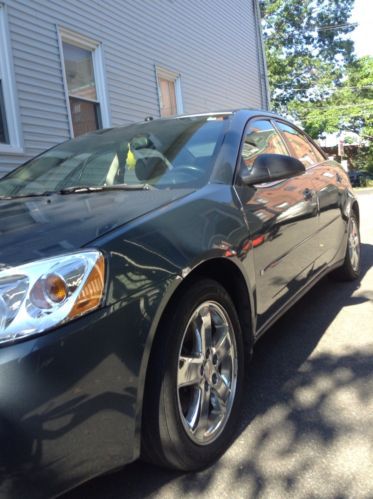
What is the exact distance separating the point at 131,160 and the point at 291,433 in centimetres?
173

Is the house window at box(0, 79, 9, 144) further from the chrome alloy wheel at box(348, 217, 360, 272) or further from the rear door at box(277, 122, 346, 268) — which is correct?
the chrome alloy wheel at box(348, 217, 360, 272)

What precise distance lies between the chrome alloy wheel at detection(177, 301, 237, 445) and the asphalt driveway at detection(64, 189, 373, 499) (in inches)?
7.2

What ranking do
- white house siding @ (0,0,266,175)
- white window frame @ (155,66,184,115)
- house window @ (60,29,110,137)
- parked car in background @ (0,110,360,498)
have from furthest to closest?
white window frame @ (155,66,184,115) → house window @ (60,29,110,137) → white house siding @ (0,0,266,175) → parked car in background @ (0,110,360,498)

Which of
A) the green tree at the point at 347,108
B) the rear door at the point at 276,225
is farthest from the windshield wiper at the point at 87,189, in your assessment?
the green tree at the point at 347,108

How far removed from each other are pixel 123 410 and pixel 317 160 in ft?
11.1

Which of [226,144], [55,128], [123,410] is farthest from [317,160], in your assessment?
[55,128]

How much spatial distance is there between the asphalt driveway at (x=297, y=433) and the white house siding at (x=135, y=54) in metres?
4.90

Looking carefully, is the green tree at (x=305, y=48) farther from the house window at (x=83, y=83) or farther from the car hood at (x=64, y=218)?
the car hood at (x=64, y=218)

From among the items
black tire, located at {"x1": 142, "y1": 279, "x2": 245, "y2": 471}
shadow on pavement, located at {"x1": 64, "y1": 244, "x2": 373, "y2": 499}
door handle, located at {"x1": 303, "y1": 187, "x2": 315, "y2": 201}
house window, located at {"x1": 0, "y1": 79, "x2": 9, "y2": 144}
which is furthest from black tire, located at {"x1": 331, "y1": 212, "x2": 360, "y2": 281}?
house window, located at {"x1": 0, "y1": 79, "x2": 9, "y2": 144}

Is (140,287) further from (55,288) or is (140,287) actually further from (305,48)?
(305,48)

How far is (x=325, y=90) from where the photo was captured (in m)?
32.1

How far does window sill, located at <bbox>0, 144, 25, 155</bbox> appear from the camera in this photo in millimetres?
6629

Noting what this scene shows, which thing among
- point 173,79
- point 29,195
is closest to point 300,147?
point 29,195

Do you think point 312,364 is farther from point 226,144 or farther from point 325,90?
point 325,90
